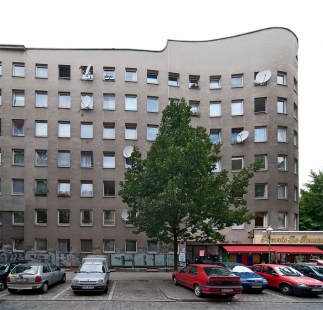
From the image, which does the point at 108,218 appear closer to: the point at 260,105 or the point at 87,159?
the point at 87,159

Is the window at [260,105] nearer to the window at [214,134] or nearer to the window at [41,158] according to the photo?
the window at [214,134]

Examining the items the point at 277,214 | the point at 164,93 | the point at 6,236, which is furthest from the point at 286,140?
the point at 6,236

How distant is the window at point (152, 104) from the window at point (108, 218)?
34.5 feet

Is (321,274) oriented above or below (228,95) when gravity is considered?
below

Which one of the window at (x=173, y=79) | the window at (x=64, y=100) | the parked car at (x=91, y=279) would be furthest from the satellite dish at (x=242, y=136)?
the parked car at (x=91, y=279)

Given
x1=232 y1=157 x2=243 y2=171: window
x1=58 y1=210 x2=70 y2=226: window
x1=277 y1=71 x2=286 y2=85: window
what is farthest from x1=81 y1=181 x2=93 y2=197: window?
x1=277 y1=71 x2=286 y2=85: window

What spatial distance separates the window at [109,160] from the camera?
3644cm

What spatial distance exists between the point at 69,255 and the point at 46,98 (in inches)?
579

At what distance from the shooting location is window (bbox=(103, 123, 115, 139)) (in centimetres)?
3675

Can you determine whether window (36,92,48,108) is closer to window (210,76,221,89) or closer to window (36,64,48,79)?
window (36,64,48,79)

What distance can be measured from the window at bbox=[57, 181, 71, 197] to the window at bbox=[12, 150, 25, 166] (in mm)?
3894

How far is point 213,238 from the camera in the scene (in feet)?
78.2

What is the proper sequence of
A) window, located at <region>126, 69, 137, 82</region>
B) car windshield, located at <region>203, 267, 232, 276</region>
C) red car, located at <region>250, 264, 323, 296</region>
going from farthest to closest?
Result: 1. window, located at <region>126, 69, 137, 82</region>
2. red car, located at <region>250, 264, 323, 296</region>
3. car windshield, located at <region>203, 267, 232, 276</region>

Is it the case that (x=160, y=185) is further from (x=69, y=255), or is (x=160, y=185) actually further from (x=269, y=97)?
(x=269, y=97)
